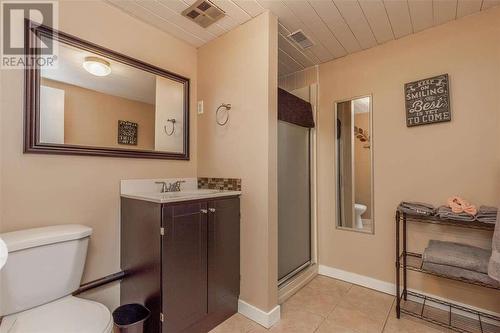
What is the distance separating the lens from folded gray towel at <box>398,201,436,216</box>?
1.81 meters

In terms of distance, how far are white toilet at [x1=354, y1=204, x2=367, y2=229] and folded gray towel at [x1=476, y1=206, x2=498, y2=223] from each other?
2.87 feet

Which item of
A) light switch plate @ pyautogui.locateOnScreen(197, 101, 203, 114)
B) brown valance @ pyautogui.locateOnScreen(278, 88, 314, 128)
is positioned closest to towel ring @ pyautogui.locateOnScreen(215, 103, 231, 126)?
light switch plate @ pyautogui.locateOnScreen(197, 101, 203, 114)

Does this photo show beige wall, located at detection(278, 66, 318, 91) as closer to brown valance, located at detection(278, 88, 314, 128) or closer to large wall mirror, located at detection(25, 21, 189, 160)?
brown valance, located at detection(278, 88, 314, 128)

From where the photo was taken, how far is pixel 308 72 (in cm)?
281

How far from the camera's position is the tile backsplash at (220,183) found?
6.51 feet

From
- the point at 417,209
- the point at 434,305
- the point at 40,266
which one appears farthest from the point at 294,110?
the point at 40,266

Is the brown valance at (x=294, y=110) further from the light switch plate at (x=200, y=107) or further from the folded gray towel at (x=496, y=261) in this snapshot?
the folded gray towel at (x=496, y=261)

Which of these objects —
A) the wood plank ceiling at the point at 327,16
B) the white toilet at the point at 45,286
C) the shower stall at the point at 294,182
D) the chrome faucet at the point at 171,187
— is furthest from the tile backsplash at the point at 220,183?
the wood plank ceiling at the point at 327,16

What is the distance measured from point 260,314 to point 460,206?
1.65 meters

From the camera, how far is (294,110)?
237 cm

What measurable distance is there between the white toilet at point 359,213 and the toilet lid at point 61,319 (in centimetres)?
221

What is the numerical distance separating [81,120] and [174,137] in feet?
2.33

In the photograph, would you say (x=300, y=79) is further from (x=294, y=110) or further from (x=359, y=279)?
(x=359, y=279)

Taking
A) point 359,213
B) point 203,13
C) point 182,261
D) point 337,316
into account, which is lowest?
point 337,316
